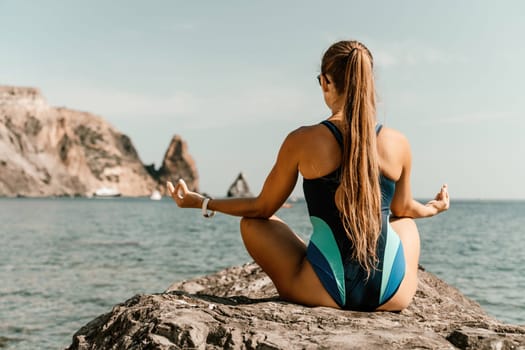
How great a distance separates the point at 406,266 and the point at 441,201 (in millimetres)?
974

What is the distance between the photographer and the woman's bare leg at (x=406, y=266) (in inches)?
133

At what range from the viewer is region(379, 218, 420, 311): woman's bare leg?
3.38 metres

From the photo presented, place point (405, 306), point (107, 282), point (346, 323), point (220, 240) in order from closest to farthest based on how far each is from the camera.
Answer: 1. point (346, 323)
2. point (405, 306)
3. point (107, 282)
4. point (220, 240)

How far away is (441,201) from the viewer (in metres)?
4.18

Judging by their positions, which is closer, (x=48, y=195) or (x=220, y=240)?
(x=220, y=240)

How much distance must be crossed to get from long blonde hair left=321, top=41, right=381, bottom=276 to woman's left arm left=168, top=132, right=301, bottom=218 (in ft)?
0.96

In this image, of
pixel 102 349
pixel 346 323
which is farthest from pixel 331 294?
pixel 102 349

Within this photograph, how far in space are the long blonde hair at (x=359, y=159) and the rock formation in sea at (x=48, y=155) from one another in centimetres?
9299

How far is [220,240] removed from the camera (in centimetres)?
2345

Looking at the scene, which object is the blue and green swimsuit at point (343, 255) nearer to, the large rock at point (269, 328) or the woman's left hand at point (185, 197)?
the large rock at point (269, 328)

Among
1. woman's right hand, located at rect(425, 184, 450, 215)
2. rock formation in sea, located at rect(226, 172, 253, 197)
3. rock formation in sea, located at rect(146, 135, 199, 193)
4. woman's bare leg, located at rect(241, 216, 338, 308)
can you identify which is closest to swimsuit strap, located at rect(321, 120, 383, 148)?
woman's bare leg, located at rect(241, 216, 338, 308)

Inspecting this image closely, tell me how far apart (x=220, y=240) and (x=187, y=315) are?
20563 mm

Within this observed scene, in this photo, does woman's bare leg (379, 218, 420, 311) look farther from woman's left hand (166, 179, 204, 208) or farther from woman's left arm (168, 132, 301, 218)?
woman's left hand (166, 179, 204, 208)

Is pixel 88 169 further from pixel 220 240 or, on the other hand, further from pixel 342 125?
pixel 342 125
